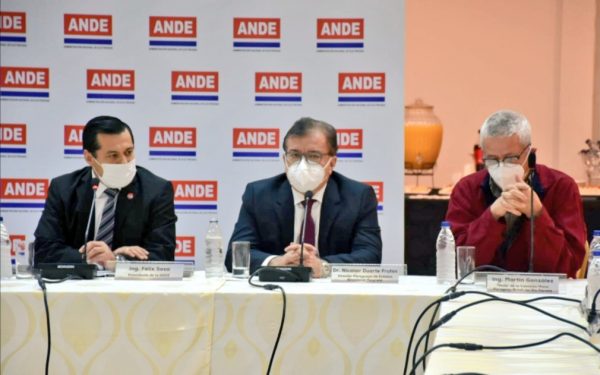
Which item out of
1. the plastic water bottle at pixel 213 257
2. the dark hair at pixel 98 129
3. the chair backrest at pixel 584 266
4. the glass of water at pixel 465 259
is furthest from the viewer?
the dark hair at pixel 98 129

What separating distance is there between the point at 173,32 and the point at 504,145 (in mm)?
2044

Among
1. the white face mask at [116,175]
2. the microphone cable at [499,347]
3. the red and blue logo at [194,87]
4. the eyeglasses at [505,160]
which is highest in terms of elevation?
the red and blue logo at [194,87]

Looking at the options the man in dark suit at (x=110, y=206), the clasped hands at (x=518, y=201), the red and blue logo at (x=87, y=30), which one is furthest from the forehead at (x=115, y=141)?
the clasped hands at (x=518, y=201)

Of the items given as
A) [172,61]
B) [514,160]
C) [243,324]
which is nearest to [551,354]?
[243,324]

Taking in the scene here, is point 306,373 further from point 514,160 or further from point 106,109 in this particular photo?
point 106,109

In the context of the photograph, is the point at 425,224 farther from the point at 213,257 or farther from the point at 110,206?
the point at 213,257

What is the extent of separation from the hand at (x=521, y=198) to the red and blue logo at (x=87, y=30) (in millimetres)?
2399

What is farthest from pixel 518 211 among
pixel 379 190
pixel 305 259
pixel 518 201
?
pixel 379 190

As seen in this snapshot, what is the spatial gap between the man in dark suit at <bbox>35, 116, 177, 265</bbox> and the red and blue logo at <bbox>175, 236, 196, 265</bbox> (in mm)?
805

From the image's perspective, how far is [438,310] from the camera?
264cm

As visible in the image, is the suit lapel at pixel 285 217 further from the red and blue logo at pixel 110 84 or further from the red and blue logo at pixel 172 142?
the red and blue logo at pixel 110 84

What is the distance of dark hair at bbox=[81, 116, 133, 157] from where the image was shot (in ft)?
13.0

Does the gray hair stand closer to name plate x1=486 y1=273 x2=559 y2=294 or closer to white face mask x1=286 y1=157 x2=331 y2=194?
white face mask x1=286 y1=157 x2=331 y2=194

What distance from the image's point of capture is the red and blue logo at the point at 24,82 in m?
4.78
